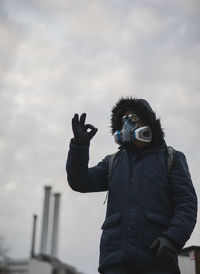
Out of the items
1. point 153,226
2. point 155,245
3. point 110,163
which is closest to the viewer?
point 155,245

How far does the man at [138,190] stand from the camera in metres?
3.41

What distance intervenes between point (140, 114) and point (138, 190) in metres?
0.72

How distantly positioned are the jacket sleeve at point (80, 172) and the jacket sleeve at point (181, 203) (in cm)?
62

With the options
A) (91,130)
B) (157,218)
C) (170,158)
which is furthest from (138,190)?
(91,130)

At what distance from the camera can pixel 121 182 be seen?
3.79m

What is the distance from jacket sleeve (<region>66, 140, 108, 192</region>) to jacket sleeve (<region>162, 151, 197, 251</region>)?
2.02 feet

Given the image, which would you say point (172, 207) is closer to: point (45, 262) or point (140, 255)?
point (140, 255)

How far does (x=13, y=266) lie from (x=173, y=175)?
33954 millimetres

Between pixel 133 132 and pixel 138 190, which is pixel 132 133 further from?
pixel 138 190

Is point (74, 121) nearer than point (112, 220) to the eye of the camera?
No

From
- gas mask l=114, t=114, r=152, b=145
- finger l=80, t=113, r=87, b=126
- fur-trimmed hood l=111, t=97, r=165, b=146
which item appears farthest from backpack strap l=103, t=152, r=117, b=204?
finger l=80, t=113, r=87, b=126

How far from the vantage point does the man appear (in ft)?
11.2

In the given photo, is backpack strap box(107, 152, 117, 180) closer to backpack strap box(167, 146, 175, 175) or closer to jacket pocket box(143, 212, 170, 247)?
backpack strap box(167, 146, 175, 175)

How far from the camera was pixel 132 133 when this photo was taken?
3.94 metres
